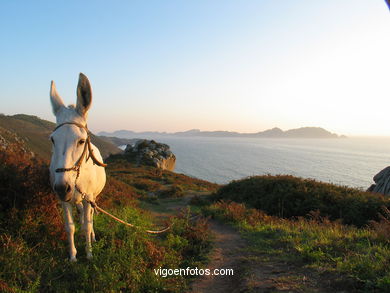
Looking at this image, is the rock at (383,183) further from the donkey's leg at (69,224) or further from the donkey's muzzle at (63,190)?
the donkey's muzzle at (63,190)

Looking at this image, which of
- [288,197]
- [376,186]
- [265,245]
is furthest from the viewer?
[376,186]

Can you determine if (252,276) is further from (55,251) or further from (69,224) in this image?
(55,251)

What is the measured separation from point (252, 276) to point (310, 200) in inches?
328

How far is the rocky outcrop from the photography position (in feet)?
115

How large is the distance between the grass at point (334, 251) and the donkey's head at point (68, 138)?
449cm

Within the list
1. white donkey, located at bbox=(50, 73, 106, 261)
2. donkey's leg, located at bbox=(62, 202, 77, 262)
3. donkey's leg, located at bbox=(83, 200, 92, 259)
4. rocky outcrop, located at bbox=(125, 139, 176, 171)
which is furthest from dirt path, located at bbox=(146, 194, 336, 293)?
rocky outcrop, located at bbox=(125, 139, 176, 171)

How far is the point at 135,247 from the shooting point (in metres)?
4.70

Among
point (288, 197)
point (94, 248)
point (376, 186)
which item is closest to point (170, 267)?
point (94, 248)

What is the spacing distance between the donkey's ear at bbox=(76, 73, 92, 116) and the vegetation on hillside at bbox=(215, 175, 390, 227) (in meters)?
9.38

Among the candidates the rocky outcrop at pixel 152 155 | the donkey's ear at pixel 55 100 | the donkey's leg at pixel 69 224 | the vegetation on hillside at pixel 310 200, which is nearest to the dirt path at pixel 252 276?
the donkey's leg at pixel 69 224

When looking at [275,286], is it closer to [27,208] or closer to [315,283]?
[315,283]

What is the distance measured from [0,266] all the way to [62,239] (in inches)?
48.4

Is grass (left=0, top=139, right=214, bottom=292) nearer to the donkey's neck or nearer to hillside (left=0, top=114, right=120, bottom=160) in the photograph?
the donkey's neck

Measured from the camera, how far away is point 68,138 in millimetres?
→ 3014
